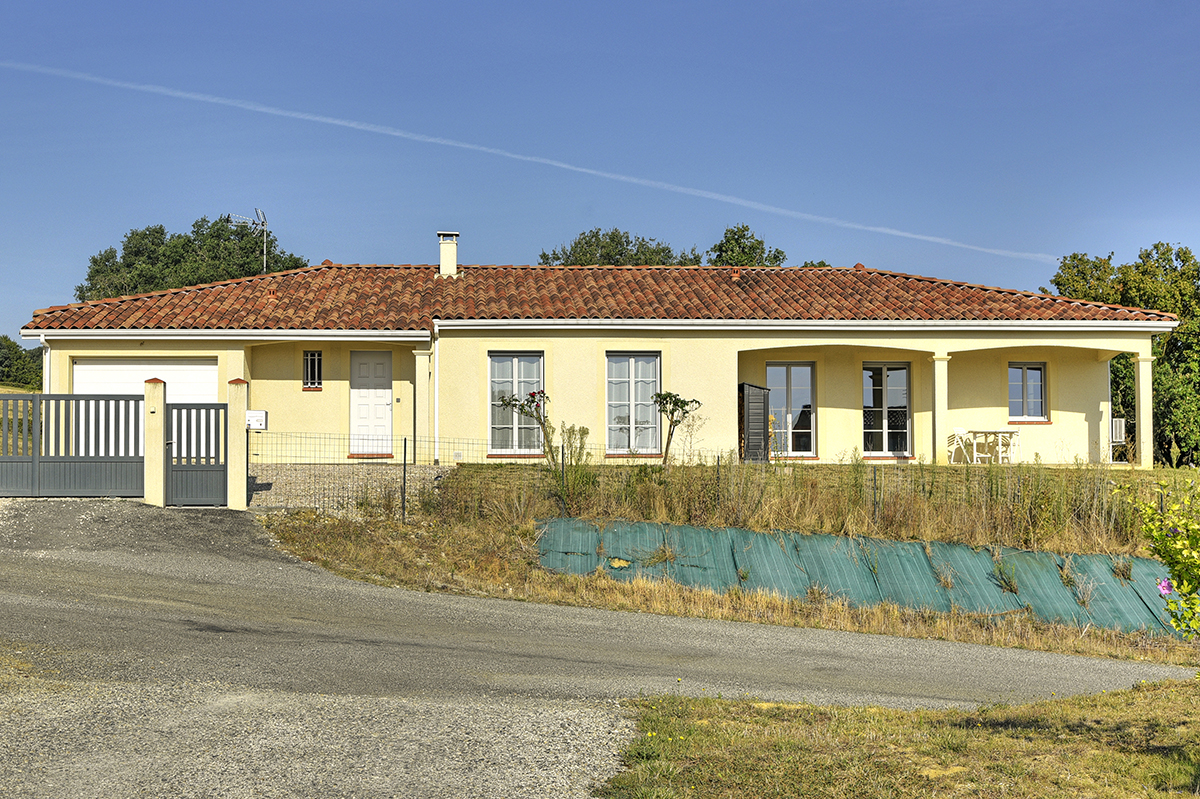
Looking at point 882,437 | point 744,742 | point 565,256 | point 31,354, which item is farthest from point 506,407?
point 31,354

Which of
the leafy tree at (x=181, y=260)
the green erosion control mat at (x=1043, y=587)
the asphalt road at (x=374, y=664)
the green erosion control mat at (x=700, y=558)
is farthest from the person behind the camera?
the leafy tree at (x=181, y=260)

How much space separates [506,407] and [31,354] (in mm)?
43193

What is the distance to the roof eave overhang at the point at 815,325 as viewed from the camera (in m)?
19.1

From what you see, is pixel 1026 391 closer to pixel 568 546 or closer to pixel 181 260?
pixel 568 546

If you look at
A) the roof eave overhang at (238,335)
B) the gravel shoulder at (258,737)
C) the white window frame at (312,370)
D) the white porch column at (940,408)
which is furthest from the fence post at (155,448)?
the white porch column at (940,408)

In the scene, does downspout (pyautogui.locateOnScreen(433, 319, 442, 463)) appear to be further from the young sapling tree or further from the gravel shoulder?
the gravel shoulder

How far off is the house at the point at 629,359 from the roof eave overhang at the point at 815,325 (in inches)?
1.4

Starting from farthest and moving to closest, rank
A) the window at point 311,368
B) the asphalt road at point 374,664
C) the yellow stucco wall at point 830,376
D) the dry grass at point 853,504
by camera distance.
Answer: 1. the window at point 311,368
2. the yellow stucco wall at point 830,376
3. the dry grass at point 853,504
4. the asphalt road at point 374,664

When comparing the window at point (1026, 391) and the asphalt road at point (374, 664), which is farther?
the window at point (1026, 391)

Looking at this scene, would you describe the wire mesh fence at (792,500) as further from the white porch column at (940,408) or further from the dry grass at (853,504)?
the white porch column at (940,408)

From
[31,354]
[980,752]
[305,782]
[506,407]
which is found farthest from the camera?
[31,354]

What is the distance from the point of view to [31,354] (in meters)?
52.0

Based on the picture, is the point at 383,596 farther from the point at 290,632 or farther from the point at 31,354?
the point at 31,354

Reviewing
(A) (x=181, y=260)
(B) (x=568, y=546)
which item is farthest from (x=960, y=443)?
(A) (x=181, y=260)
